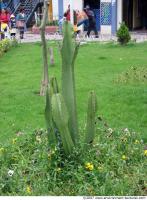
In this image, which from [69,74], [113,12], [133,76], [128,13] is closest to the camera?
[69,74]

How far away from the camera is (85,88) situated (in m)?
11.0

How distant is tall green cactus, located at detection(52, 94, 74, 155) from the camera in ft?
16.4

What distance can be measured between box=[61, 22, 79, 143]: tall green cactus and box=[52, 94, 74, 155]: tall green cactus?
234 millimetres

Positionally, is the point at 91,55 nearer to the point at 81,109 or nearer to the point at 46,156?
the point at 81,109

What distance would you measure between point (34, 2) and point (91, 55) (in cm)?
1186

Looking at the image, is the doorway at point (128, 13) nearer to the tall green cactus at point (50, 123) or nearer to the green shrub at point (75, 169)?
the green shrub at point (75, 169)

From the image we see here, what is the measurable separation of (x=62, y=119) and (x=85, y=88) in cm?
599

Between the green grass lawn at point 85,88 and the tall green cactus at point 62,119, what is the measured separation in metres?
2.05

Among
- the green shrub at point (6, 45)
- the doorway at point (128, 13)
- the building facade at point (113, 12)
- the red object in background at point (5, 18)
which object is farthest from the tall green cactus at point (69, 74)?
the doorway at point (128, 13)

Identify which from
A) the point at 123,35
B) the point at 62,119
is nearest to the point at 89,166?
the point at 62,119

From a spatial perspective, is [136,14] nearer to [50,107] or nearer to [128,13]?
[128,13]

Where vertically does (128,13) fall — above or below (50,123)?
above

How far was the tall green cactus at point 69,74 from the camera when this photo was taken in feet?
17.4

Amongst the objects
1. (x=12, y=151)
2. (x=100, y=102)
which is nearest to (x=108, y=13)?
(x=100, y=102)
